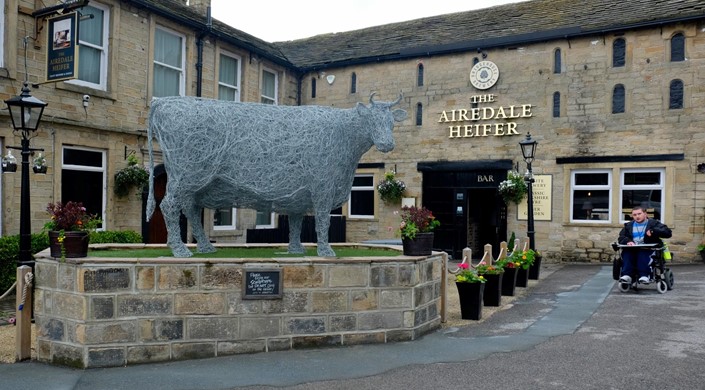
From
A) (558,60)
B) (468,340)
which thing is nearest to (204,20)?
(558,60)

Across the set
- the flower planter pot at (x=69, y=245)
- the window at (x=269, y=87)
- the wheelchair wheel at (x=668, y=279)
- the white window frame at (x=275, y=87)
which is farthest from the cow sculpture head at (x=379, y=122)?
the window at (x=269, y=87)

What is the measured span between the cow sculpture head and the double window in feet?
34.8

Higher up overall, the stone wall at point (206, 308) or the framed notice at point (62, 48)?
the framed notice at point (62, 48)

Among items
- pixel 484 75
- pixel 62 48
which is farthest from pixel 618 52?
pixel 62 48

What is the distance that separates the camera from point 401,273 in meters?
7.04

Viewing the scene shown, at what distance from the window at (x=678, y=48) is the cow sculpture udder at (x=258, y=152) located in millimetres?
11325

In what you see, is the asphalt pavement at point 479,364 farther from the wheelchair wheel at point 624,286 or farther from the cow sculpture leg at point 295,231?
the wheelchair wheel at point 624,286

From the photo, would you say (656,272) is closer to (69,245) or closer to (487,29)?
(69,245)

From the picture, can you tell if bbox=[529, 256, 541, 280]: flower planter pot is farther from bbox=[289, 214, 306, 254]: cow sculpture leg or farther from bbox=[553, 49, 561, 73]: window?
bbox=[289, 214, 306, 254]: cow sculpture leg

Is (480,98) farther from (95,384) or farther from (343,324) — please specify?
(95,384)

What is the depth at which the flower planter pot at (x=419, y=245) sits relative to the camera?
739 cm

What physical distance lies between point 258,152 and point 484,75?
39.7 feet

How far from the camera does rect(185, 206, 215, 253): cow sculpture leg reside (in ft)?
24.1

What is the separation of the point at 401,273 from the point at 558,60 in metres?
12.0
